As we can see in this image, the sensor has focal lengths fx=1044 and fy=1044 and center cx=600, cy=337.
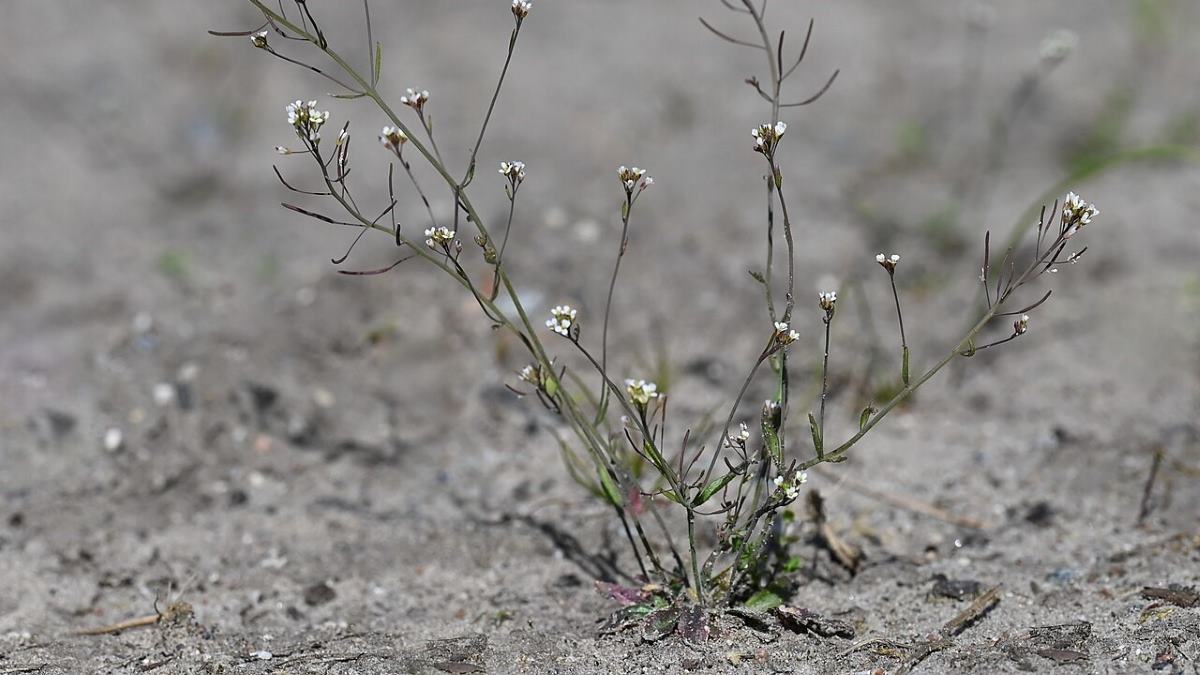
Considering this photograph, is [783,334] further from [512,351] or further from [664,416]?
[512,351]

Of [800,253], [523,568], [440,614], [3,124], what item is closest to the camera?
[440,614]

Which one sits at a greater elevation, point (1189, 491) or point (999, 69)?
point (999, 69)

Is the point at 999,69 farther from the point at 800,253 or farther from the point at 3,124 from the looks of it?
the point at 3,124

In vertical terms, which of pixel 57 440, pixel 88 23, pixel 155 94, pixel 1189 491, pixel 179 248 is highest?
pixel 88 23

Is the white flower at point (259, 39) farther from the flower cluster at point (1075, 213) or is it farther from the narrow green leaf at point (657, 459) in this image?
the flower cluster at point (1075, 213)

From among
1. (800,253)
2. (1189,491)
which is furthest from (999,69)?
(1189,491)

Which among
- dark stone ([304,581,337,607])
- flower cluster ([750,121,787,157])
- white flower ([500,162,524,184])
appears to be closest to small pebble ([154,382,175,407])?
dark stone ([304,581,337,607])

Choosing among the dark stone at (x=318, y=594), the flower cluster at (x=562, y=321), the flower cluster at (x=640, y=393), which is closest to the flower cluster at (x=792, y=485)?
the flower cluster at (x=640, y=393)
